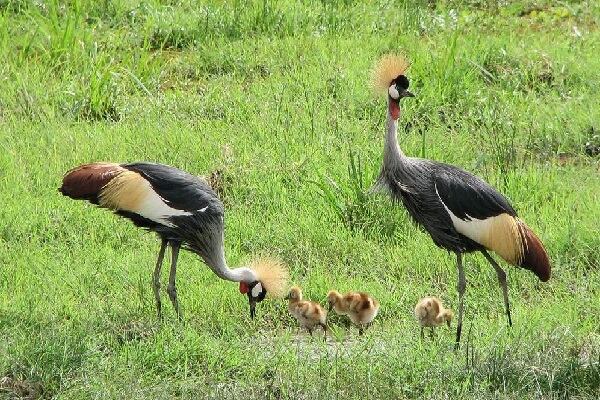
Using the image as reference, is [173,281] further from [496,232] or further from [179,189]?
[496,232]

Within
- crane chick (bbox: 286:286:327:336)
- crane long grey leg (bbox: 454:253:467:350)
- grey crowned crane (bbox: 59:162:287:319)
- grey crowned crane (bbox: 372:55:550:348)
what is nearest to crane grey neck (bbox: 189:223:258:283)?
grey crowned crane (bbox: 59:162:287:319)

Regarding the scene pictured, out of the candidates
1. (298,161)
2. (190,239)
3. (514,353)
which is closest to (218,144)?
(298,161)

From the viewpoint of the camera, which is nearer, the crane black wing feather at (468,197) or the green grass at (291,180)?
the green grass at (291,180)

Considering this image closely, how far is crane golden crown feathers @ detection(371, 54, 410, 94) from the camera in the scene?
25.2 ft

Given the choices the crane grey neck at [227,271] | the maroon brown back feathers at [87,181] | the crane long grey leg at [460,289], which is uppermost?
the maroon brown back feathers at [87,181]

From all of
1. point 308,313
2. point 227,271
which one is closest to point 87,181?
point 227,271

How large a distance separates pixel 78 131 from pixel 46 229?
1295 mm

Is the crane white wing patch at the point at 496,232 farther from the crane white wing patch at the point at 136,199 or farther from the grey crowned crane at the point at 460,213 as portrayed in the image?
the crane white wing patch at the point at 136,199

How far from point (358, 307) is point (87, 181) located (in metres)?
1.58

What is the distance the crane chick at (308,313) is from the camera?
7.03 m

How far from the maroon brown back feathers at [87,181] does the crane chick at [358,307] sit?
4.54ft

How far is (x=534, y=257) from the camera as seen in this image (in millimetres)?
7035

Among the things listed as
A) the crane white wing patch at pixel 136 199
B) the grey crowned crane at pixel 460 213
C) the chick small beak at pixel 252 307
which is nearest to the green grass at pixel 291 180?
the chick small beak at pixel 252 307

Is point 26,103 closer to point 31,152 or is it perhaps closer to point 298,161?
point 31,152
